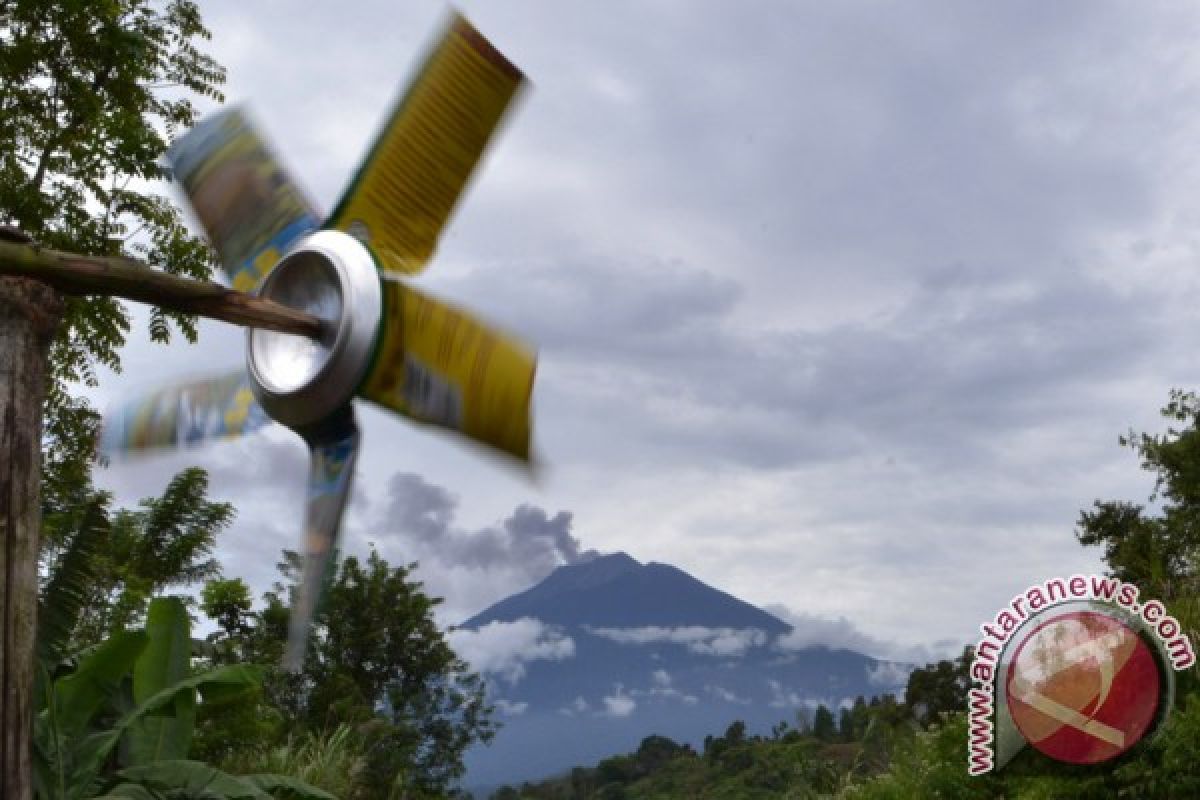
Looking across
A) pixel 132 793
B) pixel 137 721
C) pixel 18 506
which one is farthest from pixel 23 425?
pixel 137 721

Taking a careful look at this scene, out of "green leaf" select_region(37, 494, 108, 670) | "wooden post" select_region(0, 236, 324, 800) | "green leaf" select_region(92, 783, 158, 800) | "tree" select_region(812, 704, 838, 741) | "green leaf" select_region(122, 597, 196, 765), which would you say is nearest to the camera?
"wooden post" select_region(0, 236, 324, 800)

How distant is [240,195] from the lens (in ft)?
14.2

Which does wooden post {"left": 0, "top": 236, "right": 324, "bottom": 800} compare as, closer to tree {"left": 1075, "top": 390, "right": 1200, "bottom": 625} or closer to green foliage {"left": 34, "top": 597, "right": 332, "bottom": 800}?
green foliage {"left": 34, "top": 597, "right": 332, "bottom": 800}

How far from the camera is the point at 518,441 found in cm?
348

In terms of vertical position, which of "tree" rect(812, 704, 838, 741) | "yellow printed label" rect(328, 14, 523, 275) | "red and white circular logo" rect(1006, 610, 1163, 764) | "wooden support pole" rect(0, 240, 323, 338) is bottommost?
"red and white circular logo" rect(1006, 610, 1163, 764)

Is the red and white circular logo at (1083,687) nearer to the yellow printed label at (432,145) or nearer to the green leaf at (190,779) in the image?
the green leaf at (190,779)

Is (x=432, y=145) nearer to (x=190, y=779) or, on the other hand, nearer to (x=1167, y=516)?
(x=190, y=779)

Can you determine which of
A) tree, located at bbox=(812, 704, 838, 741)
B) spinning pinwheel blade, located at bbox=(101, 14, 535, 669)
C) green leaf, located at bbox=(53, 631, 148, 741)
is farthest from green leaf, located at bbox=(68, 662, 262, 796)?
tree, located at bbox=(812, 704, 838, 741)

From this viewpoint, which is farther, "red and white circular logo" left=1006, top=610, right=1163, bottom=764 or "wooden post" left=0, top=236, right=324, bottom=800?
"red and white circular logo" left=1006, top=610, right=1163, bottom=764

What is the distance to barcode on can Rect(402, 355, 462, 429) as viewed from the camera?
3.54 meters

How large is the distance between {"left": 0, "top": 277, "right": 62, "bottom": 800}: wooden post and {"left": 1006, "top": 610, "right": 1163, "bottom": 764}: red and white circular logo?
10703 millimetres

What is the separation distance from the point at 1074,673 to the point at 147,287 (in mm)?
11479

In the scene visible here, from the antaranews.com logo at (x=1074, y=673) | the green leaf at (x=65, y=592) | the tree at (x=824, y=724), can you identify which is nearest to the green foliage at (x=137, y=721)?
the green leaf at (x=65, y=592)

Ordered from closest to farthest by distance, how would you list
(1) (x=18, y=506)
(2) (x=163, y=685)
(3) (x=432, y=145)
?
(3) (x=432, y=145) → (1) (x=18, y=506) → (2) (x=163, y=685)
